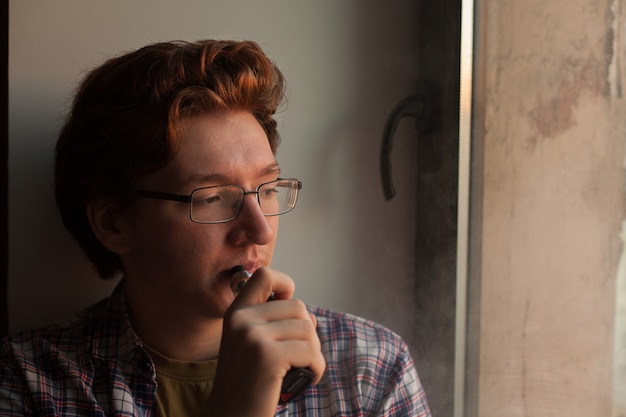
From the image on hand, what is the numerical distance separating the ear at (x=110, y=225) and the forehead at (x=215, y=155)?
0.51ft

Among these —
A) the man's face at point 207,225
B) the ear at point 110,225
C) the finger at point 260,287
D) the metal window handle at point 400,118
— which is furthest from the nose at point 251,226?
the metal window handle at point 400,118

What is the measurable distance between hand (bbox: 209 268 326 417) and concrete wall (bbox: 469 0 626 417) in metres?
0.51

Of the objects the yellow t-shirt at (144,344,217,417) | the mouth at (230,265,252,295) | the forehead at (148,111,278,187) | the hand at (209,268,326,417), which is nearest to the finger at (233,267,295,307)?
the hand at (209,268,326,417)

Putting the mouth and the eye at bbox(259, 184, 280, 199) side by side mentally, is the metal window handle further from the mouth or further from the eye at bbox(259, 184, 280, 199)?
the mouth

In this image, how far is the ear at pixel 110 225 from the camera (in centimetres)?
135

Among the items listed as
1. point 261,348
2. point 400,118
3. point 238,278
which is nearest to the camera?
point 261,348

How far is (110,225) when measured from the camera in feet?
4.52

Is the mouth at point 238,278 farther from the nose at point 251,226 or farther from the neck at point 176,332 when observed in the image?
the neck at point 176,332

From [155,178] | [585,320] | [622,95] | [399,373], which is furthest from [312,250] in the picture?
[622,95]

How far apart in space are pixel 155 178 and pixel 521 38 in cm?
75

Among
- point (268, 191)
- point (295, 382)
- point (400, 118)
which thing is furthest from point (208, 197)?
point (400, 118)

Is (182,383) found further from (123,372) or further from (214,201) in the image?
(214,201)

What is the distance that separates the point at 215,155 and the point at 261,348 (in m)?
0.39

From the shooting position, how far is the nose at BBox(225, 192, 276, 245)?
1191 millimetres
